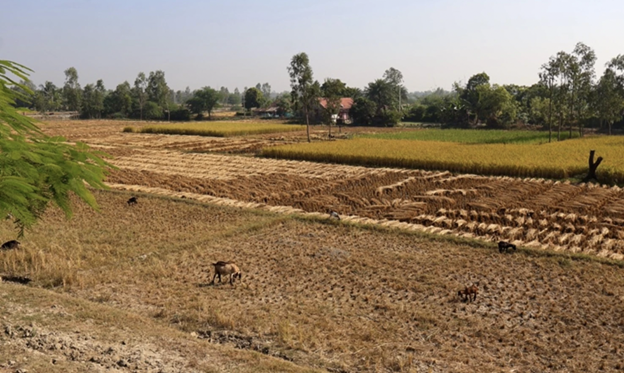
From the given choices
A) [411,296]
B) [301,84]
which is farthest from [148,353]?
[301,84]

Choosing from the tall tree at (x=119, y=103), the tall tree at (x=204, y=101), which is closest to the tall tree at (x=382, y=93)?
the tall tree at (x=204, y=101)

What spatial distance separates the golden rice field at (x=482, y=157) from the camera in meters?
27.8

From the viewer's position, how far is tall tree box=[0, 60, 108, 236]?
16.4 ft

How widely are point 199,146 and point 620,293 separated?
3785cm

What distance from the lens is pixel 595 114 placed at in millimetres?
58750

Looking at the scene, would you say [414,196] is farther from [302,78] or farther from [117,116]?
[117,116]

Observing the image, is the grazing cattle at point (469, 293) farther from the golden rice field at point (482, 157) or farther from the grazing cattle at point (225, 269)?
the golden rice field at point (482, 157)

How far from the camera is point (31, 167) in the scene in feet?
16.9

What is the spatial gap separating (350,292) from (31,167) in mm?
7967

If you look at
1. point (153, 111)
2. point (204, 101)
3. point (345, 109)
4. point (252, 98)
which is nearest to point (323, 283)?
point (345, 109)

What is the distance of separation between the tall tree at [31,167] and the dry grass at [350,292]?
14.8 feet

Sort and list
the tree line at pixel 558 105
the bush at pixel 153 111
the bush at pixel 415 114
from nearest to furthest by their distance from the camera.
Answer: the tree line at pixel 558 105 < the bush at pixel 415 114 < the bush at pixel 153 111

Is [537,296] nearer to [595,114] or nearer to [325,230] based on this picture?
[325,230]

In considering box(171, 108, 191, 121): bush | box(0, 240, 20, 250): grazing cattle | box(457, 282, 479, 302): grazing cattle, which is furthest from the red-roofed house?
box(457, 282, 479, 302): grazing cattle
